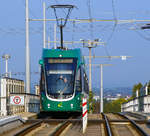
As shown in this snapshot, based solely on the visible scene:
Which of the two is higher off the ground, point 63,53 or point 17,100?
point 63,53

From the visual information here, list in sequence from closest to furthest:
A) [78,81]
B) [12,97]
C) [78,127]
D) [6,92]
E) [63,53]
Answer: [78,127] → [12,97] → [78,81] → [63,53] → [6,92]

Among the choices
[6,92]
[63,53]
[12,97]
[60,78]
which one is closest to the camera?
[12,97]

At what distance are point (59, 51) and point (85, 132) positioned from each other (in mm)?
10041

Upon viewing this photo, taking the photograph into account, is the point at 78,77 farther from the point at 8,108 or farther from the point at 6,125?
the point at 6,125

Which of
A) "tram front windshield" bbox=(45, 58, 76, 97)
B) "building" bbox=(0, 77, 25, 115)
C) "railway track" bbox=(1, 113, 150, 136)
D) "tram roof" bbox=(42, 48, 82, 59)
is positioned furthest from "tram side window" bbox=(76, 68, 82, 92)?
"railway track" bbox=(1, 113, 150, 136)

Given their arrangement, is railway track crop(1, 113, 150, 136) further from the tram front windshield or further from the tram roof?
the tram roof

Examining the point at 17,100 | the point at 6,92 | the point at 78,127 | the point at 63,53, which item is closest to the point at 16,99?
the point at 17,100

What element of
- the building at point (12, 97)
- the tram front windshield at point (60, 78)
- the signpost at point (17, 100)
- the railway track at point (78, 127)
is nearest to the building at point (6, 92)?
the building at point (12, 97)

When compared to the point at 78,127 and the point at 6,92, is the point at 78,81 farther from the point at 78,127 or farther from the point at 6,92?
the point at 78,127

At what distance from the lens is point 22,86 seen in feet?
103

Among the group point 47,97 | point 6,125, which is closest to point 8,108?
point 47,97

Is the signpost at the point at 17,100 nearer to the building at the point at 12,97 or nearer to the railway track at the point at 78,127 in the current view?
the building at the point at 12,97

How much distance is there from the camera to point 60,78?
24656mm

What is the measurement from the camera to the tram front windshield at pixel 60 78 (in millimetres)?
24641
